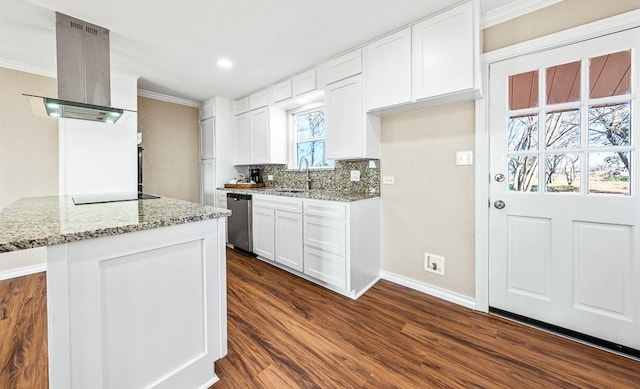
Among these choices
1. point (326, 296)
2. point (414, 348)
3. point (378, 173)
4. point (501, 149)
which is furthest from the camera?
point (378, 173)

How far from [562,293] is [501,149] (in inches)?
43.0

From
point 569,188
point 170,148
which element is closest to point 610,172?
point 569,188

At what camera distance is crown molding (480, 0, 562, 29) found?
1789 mm

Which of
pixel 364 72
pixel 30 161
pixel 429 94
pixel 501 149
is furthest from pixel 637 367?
pixel 30 161

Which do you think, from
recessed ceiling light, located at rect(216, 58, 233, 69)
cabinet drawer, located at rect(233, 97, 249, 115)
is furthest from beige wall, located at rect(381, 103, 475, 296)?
cabinet drawer, located at rect(233, 97, 249, 115)

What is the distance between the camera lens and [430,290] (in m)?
2.38

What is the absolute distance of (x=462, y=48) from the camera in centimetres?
186

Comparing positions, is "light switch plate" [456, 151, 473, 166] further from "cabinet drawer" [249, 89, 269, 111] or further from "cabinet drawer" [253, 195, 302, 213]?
"cabinet drawer" [249, 89, 269, 111]

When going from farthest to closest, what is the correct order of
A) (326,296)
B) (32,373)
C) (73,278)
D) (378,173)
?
(378,173)
(326,296)
(32,373)
(73,278)

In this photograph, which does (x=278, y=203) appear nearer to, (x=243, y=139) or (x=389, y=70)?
(x=243, y=139)

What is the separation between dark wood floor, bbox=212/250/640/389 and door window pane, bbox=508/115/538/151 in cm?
133

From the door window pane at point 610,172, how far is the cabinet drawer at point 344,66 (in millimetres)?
→ 1891

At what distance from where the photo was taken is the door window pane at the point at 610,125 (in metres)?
1.57

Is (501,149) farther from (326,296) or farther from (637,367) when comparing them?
(326,296)
